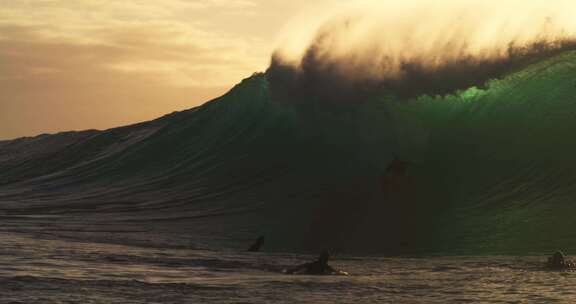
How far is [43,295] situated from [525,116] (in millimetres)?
15451

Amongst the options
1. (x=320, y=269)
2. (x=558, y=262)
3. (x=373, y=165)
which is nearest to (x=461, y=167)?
(x=373, y=165)

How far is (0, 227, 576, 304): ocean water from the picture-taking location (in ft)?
34.7

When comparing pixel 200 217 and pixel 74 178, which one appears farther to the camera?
pixel 74 178

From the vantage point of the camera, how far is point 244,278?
12.4 m

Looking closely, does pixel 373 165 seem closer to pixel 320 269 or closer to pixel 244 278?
pixel 320 269

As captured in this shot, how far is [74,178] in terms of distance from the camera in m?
35.9

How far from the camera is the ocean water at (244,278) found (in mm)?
10586

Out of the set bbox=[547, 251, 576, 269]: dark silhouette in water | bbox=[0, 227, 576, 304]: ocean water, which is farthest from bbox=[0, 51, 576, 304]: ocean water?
bbox=[547, 251, 576, 269]: dark silhouette in water

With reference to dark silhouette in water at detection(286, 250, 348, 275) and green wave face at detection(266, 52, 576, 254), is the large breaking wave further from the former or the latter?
dark silhouette in water at detection(286, 250, 348, 275)

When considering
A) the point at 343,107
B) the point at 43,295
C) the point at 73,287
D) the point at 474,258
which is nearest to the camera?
the point at 43,295

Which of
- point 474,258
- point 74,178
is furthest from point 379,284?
point 74,178

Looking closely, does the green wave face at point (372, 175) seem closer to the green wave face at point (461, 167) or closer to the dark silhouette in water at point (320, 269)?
the green wave face at point (461, 167)

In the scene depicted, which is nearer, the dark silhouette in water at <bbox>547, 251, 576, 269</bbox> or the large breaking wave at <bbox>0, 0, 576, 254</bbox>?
the dark silhouette in water at <bbox>547, 251, 576, 269</bbox>

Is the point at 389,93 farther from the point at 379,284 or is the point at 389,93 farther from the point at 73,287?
the point at 73,287
